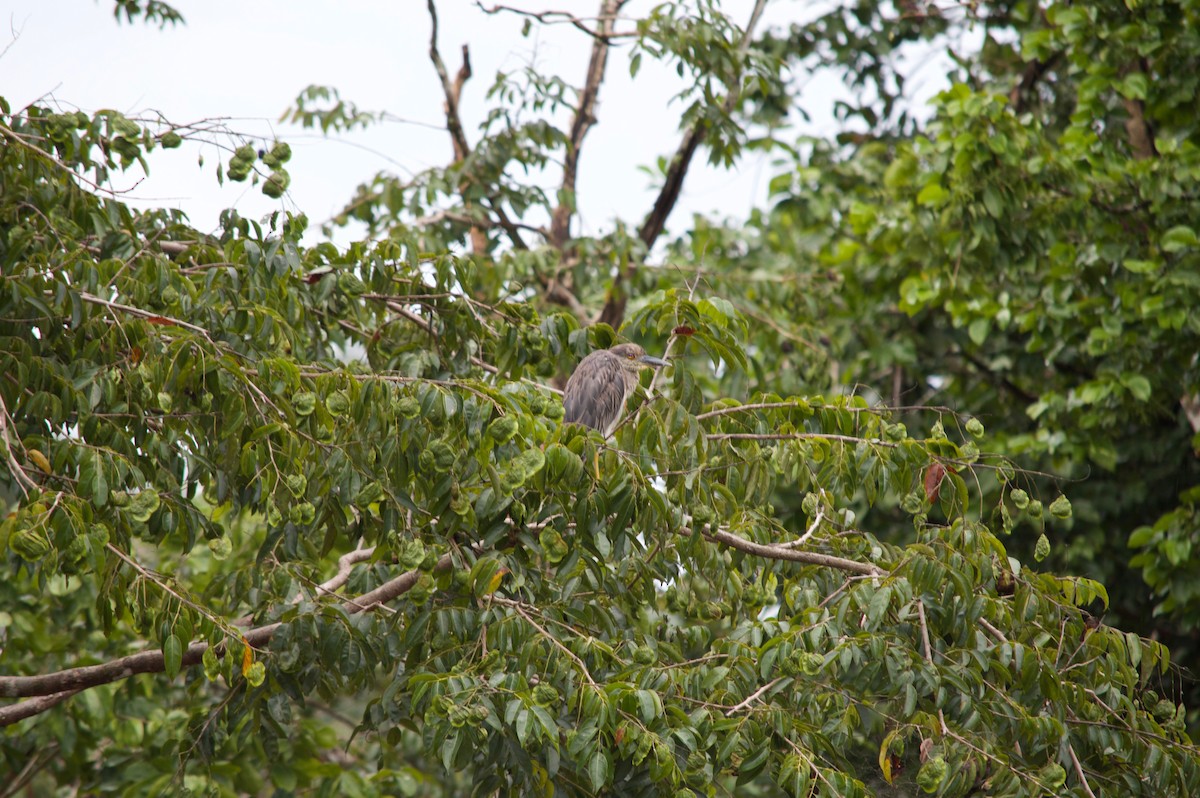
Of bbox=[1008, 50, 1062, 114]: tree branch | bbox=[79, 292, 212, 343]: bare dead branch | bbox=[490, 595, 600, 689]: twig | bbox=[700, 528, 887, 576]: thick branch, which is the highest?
bbox=[1008, 50, 1062, 114]: tree branch

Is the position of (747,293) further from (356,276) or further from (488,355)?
(356,276)

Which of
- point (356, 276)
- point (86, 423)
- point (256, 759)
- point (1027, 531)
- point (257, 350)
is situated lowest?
point (256, 759)

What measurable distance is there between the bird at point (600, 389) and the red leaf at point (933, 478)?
1594 mm

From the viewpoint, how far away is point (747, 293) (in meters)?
6.77

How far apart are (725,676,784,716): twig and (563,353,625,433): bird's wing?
1.81 meters

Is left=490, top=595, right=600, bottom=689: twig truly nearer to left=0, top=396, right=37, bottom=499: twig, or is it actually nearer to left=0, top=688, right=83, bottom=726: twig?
left=0, top=396, right=37, bottom=499: twig

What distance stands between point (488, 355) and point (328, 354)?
57 cm

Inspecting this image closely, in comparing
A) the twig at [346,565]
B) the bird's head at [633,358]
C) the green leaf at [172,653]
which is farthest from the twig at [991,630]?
the green leaf at [172,653]

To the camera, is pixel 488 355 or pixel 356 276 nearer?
pixel 356 276

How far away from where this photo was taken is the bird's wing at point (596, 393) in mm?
4691

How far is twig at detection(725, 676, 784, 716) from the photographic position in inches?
113

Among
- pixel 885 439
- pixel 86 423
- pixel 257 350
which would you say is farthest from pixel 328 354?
pixel 885 439

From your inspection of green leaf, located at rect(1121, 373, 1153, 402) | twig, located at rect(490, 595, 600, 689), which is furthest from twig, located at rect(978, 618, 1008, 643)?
green leaf, located at rect(1121, 373, 1153, 402)

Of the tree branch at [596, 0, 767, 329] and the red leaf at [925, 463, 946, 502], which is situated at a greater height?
the tree branch at [596, 0, 767, 329]
